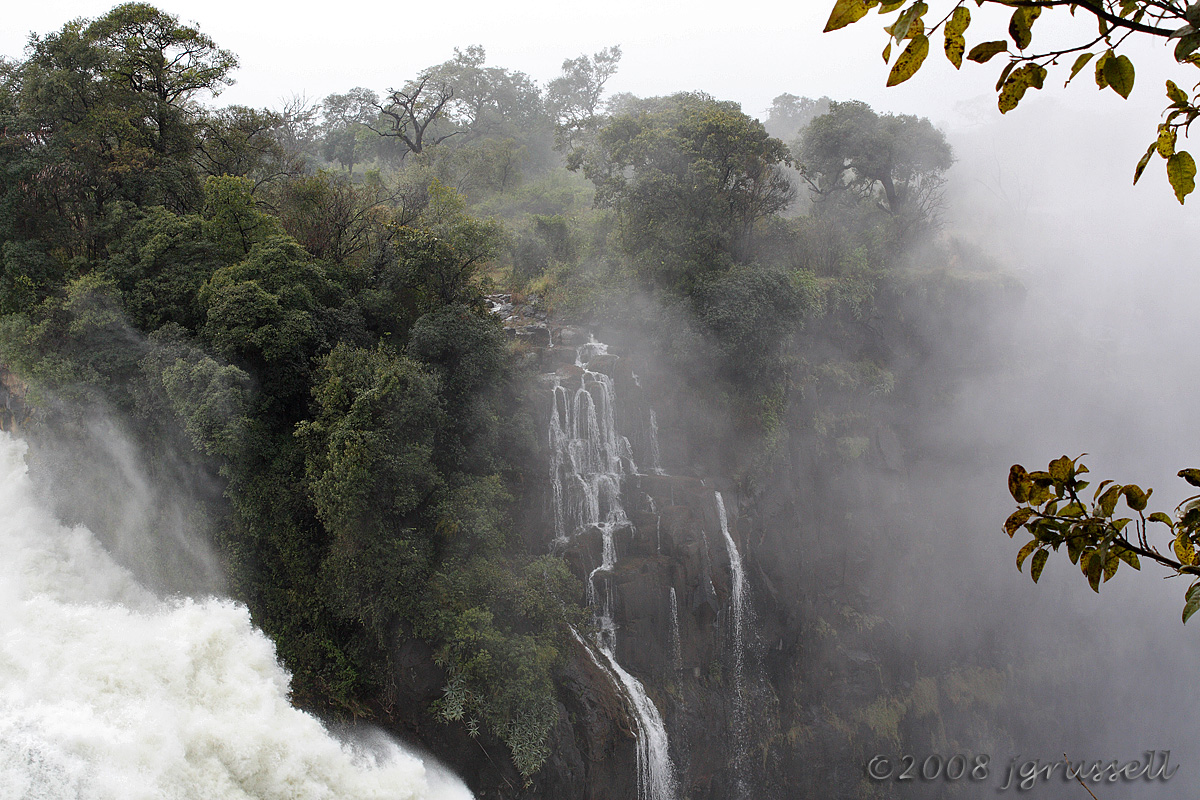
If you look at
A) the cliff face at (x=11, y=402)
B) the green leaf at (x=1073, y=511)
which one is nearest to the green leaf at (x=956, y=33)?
the green leaf at (x=1073, y=511)

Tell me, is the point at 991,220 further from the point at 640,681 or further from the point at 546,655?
the point at 546,655

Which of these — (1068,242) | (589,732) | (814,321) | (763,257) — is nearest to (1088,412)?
(1068,242)

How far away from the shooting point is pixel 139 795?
7438 millimetres

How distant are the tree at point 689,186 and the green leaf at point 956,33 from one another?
48.0ft

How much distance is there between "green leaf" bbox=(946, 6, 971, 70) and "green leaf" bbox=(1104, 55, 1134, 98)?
15.5 inches

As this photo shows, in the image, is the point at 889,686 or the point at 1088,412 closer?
the point at 889,686

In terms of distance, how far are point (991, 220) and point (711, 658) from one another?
26912mm

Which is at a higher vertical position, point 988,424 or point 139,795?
point 988,424

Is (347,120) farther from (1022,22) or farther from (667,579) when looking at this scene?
(1022,22)

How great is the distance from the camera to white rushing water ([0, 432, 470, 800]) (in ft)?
24.7

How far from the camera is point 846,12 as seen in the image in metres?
1.69

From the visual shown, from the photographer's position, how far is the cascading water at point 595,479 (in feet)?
45.0

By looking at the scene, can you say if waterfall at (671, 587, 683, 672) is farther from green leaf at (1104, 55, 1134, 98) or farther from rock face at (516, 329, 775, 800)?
green leaf at (1104, 55, 1134, 98)

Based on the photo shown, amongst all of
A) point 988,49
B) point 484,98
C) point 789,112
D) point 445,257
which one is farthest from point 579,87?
point 988,49
